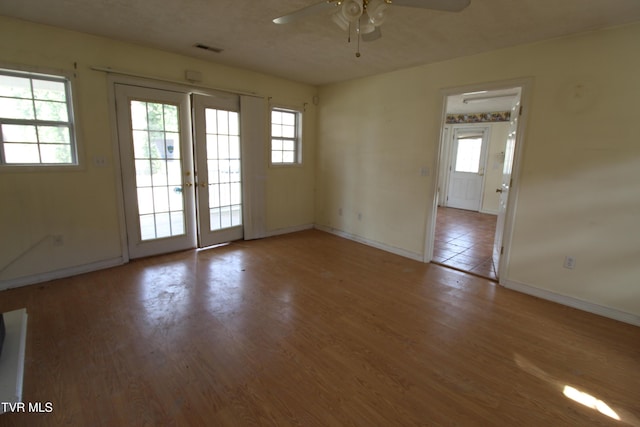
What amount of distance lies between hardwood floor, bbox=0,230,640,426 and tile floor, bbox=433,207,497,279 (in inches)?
20.9

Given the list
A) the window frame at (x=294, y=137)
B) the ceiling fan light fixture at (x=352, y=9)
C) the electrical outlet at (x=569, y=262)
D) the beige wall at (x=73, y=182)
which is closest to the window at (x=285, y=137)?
the window frame at (x=294, y=137)

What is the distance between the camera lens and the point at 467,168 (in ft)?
26.7

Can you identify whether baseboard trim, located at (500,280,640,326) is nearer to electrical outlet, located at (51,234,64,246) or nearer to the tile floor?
the tile floor

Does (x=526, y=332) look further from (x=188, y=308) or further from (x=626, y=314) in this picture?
(x=188, y=308)

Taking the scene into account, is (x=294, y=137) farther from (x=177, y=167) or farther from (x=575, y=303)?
(x=575, y=303)

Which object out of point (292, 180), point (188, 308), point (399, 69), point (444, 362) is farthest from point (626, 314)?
point (292, 180)

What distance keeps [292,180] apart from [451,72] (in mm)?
2946

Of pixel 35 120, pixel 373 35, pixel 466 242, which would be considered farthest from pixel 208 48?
pixel 466 242

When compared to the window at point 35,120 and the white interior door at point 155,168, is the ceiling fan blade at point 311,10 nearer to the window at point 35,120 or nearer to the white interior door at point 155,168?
the white interior door at point 155,168

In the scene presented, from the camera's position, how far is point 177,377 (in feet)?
6.52

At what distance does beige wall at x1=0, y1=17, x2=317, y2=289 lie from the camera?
3021mm

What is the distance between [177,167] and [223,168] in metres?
0.67

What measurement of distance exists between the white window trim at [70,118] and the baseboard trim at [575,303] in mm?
4972

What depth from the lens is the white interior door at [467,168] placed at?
7.84 m
